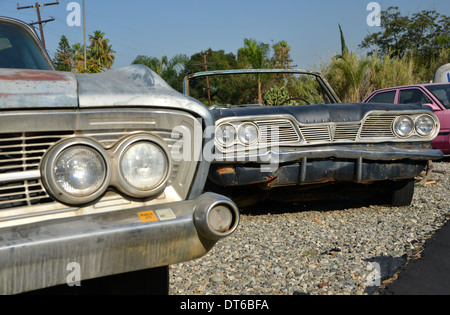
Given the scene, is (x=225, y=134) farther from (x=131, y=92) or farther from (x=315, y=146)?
(x=131, y=92)

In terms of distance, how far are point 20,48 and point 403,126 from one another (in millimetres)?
3183

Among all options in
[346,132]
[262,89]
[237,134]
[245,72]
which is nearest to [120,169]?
[237,134]

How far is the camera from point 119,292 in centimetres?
188

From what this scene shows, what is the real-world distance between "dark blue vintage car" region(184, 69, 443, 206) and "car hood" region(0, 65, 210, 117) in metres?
1.69

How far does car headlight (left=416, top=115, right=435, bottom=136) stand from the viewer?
13.0 feet

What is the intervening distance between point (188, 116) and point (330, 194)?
2.76 meters

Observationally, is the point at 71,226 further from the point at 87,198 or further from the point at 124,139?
the point at 124,139

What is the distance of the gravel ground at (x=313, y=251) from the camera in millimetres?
2500

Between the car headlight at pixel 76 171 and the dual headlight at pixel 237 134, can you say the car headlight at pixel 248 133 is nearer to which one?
the dual headlight at pixel 237 134

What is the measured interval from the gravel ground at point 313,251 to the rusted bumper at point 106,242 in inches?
36.1

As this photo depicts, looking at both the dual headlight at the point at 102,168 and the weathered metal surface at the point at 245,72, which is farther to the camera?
the weathered metal surface at the point at 245,72

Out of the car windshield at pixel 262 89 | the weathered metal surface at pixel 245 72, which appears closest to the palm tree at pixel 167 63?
the car windshield at pixel 262 89

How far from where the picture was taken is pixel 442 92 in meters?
8.00

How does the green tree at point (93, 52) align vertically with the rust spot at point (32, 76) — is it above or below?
above
